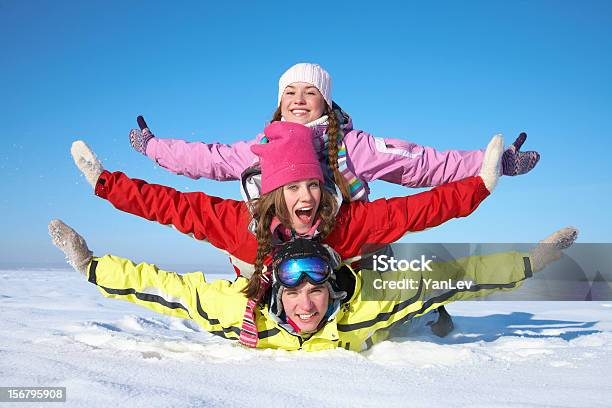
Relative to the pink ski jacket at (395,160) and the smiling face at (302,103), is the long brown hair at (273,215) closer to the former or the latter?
the pink ski jacket at (395,160)

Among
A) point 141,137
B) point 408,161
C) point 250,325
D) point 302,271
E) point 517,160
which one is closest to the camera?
point 302,271

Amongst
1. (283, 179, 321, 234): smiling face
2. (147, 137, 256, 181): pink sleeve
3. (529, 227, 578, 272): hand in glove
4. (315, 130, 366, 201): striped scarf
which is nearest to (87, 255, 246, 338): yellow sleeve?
(283, 179, 321, 234): smiling face

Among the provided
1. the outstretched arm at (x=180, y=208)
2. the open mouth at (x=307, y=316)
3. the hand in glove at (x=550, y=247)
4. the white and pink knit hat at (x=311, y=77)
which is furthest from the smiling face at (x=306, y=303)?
the white and pink knit hat at (x=311, y=77)

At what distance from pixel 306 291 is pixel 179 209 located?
0.90 metres

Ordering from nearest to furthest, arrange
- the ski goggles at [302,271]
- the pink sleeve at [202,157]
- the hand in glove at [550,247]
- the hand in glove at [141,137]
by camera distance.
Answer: the ski goggles at [302,271], the hand in glove at [550,247], the pink sleeve at [202,157], the hand in glove at [141,137]

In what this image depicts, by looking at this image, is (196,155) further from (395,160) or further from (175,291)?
(395,160)

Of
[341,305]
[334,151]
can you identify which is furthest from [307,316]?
[334,151]

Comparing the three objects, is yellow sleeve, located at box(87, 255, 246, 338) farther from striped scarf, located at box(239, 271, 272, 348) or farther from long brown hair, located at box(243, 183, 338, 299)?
long brown hair, located at box(243, 183, 338, 299)

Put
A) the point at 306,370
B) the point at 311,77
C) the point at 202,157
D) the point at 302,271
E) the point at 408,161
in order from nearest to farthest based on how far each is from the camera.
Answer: the point at 306,370 < the point at 302,271 < the point at 408,161 < the point at 311,77 < the point at 202,157

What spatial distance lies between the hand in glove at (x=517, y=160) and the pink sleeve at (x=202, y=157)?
1.58 meters

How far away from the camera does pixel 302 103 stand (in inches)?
132

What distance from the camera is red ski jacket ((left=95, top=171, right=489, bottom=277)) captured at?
8.93ft

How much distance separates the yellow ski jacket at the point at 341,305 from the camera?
2568 mm

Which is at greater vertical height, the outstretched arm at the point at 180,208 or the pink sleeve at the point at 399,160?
the pink sleeve at the point at 399,160
